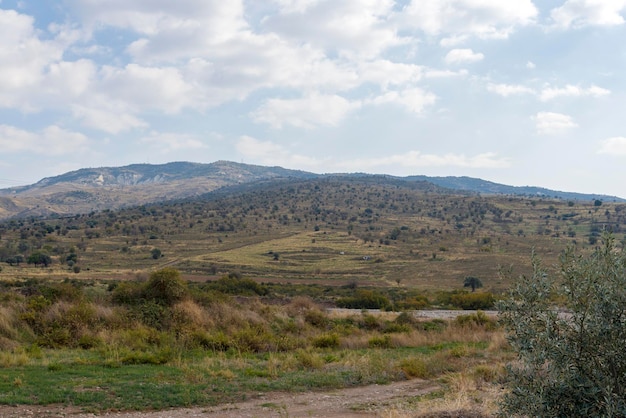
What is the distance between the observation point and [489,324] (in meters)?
28.2

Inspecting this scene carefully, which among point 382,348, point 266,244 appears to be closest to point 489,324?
point 382,348

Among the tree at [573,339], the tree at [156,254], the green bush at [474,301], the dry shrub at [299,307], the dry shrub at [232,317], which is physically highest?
the tree at [573,339]

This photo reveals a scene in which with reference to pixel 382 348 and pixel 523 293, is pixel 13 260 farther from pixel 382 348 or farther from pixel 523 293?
pixel 523 293

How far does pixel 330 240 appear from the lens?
10188 cm

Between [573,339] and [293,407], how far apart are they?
7680 mm

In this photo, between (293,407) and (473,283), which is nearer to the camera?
(293,407)

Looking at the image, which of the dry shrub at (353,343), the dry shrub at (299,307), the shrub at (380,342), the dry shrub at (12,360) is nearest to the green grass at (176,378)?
the dry shrub at (12,360)

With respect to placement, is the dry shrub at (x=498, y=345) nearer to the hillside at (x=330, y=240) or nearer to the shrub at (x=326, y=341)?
the shrub at (x=326, y=341)

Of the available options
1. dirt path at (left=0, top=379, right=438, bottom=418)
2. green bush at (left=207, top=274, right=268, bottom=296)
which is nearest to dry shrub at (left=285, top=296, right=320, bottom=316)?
green bush at (left=207, top=274, right=268, bottom=296)

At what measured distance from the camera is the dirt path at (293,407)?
9930 millimetres

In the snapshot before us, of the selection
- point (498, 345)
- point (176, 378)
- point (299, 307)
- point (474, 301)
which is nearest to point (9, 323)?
point (176, 378)

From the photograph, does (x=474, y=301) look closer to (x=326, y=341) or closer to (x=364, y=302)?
(x=364, y=302)

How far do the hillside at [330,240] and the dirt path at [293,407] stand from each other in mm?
33435

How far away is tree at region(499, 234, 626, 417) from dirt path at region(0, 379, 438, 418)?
600 cm
